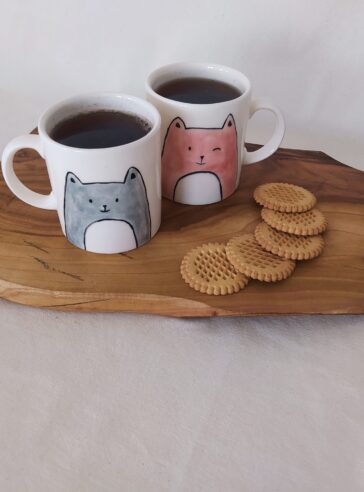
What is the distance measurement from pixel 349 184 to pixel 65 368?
1.20 feet

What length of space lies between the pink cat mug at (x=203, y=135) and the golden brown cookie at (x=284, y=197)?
35mm

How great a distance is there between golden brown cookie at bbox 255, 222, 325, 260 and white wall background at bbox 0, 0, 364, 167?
1.02 ft

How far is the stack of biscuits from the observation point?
0.48m

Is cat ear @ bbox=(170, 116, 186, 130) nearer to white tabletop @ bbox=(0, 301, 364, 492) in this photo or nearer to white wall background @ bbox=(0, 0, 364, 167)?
white tabletop @ bbox=(0, 301, 364, 492)

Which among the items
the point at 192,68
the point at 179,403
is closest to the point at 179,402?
the point at 179,403

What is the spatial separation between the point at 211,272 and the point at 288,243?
80 millimetres

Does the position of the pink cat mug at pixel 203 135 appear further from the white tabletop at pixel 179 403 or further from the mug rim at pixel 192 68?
the white tabletop at pixel 179 403

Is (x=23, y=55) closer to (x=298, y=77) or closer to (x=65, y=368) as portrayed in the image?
(x=298, y=77)

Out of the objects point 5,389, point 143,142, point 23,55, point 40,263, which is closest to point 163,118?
point 143,142

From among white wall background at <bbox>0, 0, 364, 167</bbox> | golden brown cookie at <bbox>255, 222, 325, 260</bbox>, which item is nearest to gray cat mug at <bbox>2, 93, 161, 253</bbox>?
golden brown cookie at <bbox>255, 222, 325, 260</bbox>

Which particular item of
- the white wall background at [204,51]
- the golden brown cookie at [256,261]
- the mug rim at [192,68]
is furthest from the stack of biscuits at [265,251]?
the white wall background at [204,51]

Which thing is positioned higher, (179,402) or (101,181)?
(101,181)

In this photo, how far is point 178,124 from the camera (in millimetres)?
521

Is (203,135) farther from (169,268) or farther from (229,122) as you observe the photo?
(169,268)
